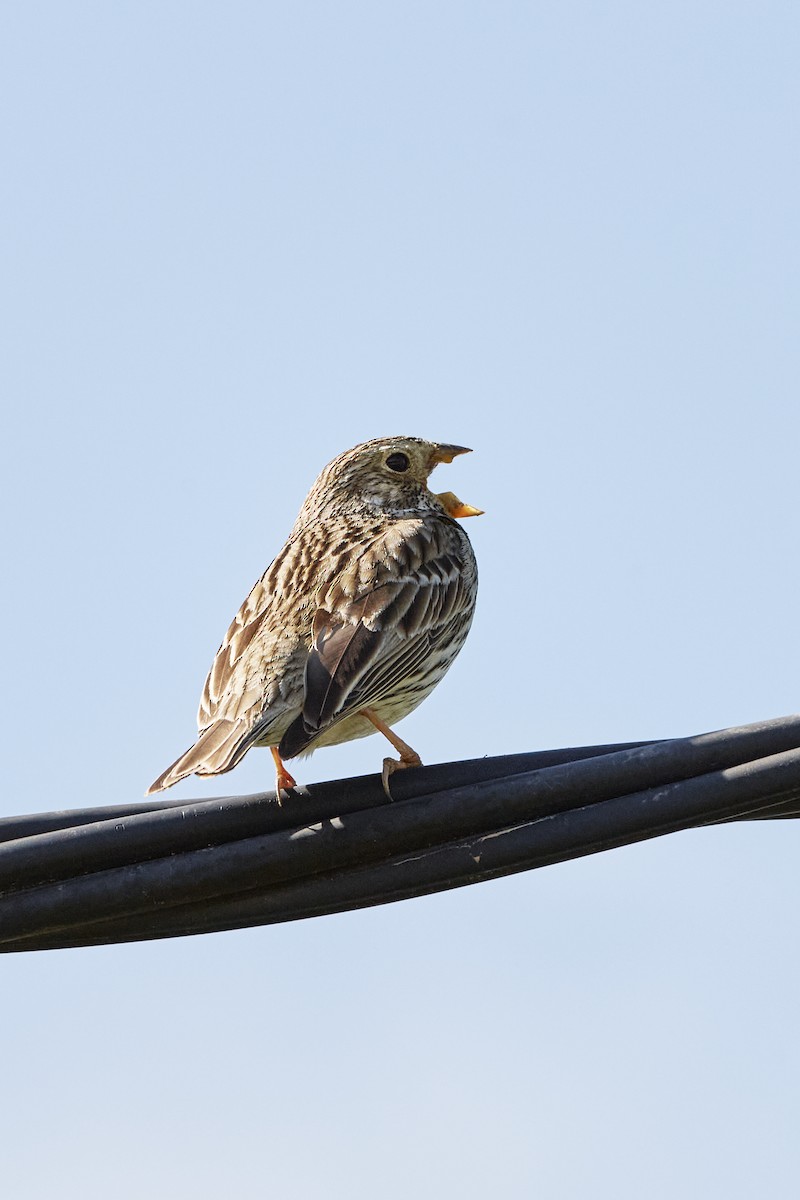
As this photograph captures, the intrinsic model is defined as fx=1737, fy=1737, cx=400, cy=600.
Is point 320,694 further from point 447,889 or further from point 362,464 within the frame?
point 362,464

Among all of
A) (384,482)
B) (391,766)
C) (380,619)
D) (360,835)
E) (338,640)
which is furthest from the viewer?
(384,482)

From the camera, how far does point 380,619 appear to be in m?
7.46

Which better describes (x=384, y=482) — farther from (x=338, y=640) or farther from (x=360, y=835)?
(x=360, y=835)

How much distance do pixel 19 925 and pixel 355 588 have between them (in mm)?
3097

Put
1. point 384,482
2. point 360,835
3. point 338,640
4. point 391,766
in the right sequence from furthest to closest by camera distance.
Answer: point 384,482, point 338,640, point 391,766, point 360,835

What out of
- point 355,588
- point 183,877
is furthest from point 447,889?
point 355,588

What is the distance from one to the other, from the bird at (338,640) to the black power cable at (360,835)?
778 mm

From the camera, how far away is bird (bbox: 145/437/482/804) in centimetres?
684

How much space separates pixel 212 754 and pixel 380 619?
1154 mm

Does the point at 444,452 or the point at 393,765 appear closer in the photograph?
the point at 393,765

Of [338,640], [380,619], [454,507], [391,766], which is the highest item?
[454,507]

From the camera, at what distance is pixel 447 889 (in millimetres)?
5082

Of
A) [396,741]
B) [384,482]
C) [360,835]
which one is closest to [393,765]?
[396,741]

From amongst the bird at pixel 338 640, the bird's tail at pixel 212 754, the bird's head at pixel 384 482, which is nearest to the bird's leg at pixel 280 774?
the bird at pixel 338 640
